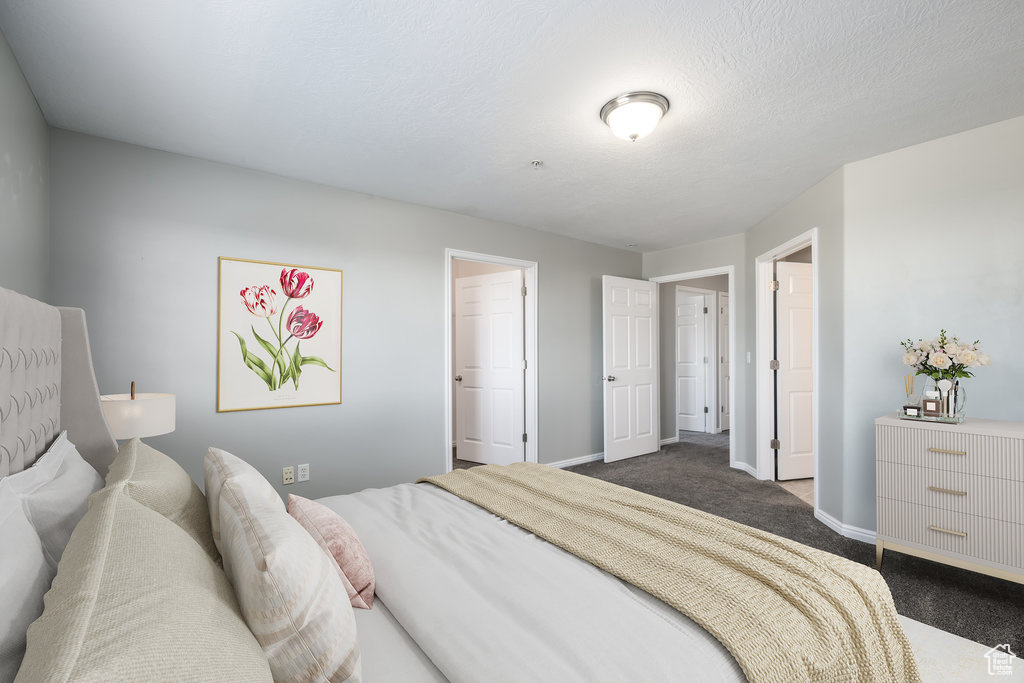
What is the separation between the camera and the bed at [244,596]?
559 mm

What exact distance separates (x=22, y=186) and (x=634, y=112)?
2.70m

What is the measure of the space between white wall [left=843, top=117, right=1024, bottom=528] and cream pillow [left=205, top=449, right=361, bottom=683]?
3254mm

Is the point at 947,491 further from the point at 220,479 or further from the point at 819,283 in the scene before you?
the point at 220,479

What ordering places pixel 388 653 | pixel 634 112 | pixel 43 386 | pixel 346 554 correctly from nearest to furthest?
1. pixel 388 653
2. pixel 346 554
3. pixel 43 386
4. pixel 634 112

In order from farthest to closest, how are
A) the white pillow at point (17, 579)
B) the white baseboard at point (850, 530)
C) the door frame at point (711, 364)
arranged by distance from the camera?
the door frame at point (711, 364) → the white baseboard at point (850, 530) → the white pillow at point (17, 579)

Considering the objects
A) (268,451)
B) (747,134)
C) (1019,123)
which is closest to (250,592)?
(268,451)

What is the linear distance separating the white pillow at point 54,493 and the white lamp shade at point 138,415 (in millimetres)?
589

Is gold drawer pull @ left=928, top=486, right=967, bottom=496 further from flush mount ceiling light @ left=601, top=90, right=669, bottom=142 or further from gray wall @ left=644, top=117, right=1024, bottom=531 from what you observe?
flush mount ceiling light @ left=601, top=90, right=669, bottom=142

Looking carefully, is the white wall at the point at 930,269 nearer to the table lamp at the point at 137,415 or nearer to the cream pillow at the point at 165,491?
the cream pillow at the point at 165,491

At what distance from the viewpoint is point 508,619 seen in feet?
3.46

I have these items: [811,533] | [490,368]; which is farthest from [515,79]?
[811,533]

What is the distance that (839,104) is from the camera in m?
2.21

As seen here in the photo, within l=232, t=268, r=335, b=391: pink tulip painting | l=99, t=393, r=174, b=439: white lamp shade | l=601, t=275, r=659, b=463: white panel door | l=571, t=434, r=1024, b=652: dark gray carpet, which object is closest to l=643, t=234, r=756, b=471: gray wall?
l=571, t=434, r=1024, b=652: dark gray carpet

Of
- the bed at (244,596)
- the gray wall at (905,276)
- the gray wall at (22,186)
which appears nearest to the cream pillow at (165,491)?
the bed at (244,596)
